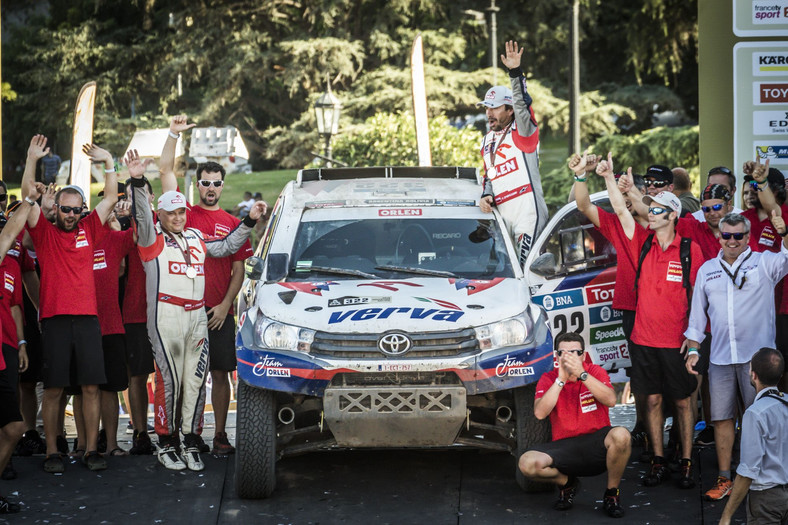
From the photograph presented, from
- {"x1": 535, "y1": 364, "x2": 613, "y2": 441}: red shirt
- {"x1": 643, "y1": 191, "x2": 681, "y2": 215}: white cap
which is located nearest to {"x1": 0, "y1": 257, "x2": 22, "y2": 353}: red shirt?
{"x1": 535, "y1": 364, "x2": 613, "y2": 441}: red shirt

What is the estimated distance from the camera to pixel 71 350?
26.6ft

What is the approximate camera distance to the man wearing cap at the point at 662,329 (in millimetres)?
7582

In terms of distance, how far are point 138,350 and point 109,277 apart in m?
0.63

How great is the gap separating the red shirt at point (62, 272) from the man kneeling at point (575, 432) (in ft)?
11.2

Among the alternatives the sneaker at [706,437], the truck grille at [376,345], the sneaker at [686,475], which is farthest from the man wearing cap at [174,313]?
the sneaker at [706,437]

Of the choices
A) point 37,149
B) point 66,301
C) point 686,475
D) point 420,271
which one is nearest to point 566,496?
point 686,475

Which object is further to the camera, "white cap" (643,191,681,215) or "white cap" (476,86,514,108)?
"white cap" (476,86,514,108)

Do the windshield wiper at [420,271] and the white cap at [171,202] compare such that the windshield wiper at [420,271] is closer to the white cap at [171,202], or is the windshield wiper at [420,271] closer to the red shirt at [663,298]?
the red shirt at [663,298]

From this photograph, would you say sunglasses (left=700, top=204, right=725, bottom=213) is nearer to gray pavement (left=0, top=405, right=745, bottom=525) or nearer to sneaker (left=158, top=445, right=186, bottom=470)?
gray pavement (left=0, top=405, right=745, bottom=525)

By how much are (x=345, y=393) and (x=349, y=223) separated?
1.70 metres

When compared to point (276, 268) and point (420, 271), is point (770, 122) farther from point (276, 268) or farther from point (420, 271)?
point (276, 268)

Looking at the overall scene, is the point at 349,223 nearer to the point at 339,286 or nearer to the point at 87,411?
the point at 339,286

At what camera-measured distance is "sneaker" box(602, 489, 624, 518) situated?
23.0ft

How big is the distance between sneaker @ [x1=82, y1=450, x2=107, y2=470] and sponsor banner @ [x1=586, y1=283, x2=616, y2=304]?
12.8ft
